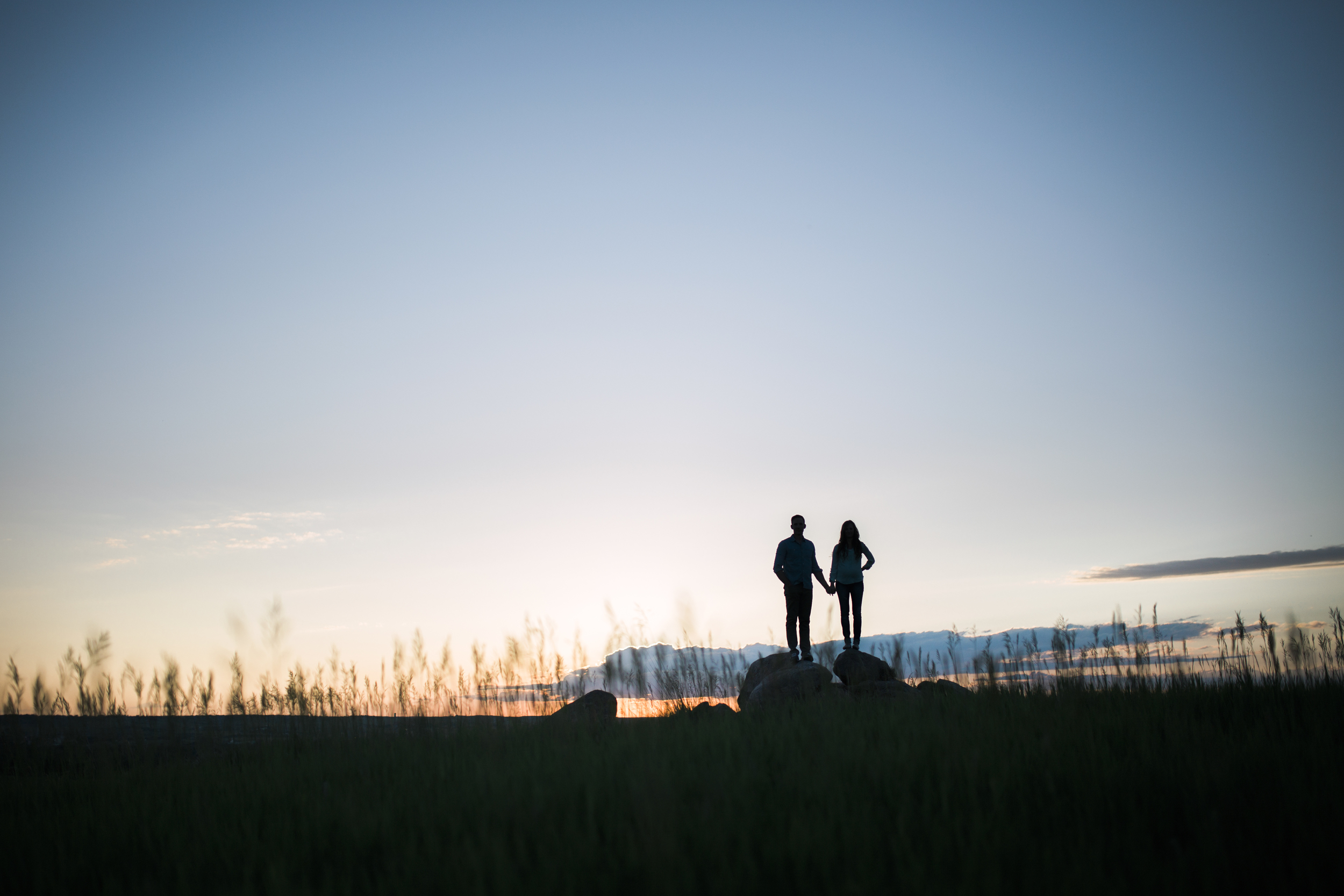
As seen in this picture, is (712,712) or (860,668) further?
(860,668)

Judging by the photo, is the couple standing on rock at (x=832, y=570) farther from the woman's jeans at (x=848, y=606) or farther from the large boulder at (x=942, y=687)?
the large boulder at (x=942, y=687)

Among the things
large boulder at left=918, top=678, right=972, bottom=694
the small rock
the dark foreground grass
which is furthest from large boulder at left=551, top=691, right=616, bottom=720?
large boulder at left=918, top=678, right=972, bottom=694

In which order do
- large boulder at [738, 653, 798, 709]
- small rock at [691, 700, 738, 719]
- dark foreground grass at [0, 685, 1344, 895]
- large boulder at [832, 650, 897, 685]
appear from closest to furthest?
dark foreground grass at [0, 685, 1344, 895] → small rock at [691, 700, 738, 719] → large boulder at [832, 650, 897, 685] → large boulder at [738, 653, 798, 709]

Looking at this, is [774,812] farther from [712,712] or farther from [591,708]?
[591,708]

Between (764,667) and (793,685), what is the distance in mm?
2176

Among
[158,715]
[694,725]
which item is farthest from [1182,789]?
[158,715]

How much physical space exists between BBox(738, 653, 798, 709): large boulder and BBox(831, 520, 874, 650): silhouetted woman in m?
1.00

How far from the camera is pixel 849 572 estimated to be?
453 inches

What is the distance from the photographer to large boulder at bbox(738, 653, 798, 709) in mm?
11188

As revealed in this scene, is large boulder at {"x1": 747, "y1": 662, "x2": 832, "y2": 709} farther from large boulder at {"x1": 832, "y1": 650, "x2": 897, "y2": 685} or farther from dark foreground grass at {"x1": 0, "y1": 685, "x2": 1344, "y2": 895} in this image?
dark foreground grass at {"x1": 0, "y1": 685, "x2": 1344, "y2": 895}

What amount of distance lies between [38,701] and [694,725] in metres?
8.53

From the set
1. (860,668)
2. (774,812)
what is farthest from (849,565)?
(774,812)

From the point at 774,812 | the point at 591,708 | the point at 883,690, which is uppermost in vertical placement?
the point at 774,812

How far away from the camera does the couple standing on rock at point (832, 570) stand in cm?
1155
